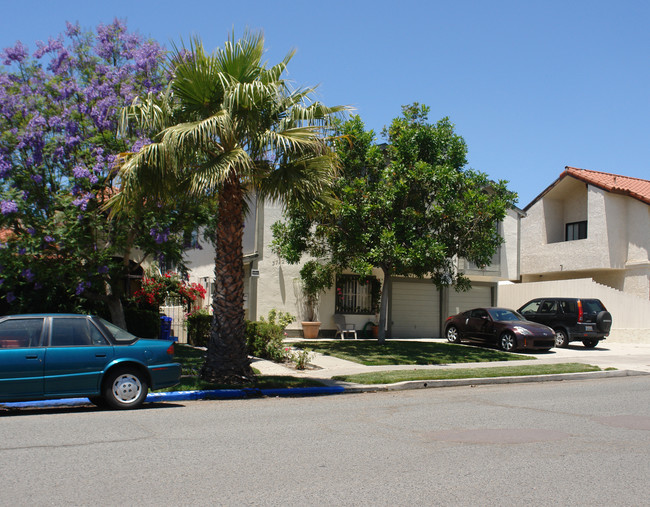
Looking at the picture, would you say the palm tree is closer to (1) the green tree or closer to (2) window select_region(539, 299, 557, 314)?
(1) the green tree

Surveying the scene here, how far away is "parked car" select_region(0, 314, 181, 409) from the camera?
904 centimetres

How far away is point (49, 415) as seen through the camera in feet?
30.8

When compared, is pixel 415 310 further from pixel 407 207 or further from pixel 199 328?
pixel 199 328

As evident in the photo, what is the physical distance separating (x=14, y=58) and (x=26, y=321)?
26.2 feet

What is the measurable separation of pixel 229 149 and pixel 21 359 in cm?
513

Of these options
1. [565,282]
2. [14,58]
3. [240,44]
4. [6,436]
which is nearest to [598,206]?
[565,282]

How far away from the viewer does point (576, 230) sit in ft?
110

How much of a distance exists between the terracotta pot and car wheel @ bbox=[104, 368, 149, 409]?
13006 millimetres

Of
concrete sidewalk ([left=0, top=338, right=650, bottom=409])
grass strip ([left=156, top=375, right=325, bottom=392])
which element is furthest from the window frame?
grass strip ([left=156, top=375, right=325, bottom=392])

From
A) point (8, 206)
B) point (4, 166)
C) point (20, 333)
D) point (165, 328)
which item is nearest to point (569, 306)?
point (165, 328)

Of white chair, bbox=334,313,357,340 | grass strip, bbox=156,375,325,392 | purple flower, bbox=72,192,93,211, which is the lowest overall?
grass strip, bbox=156,375,325,392

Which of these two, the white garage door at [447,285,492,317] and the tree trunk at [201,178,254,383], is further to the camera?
the white garage door at [447,285,492,317]

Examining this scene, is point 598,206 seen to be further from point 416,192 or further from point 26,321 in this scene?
point 26,321

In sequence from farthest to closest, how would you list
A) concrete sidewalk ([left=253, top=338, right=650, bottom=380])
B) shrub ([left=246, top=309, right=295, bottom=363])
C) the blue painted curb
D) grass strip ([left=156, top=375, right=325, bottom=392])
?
1. shrub ([left=246, top=309, right=295, bottom=363])
2. concrete sidewalk ([left=253, top=338, right=650, bottom=380])
3. grass strip ([left=156, top=375, right=325, bottom=392])
4. the blue painted curb
